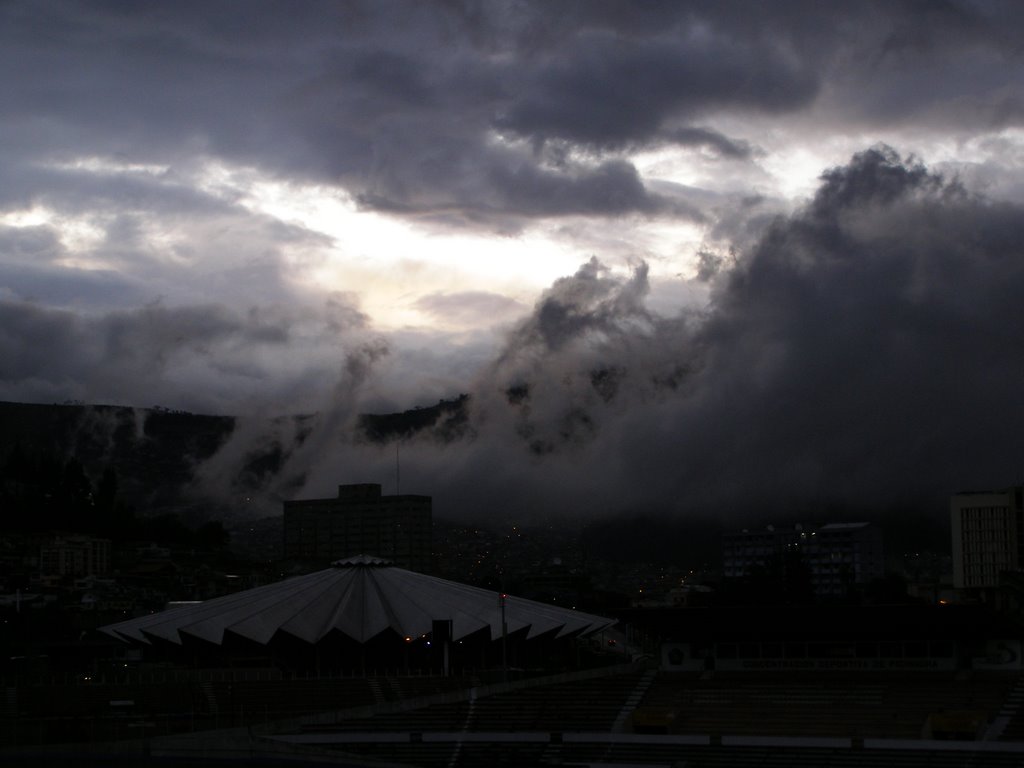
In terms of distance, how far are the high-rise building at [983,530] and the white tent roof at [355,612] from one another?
112m

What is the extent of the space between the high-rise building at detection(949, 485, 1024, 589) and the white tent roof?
11213cm

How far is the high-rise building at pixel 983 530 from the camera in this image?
192 meters

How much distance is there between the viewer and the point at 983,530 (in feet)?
637

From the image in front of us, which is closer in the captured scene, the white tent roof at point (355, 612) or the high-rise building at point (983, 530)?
the white tent roof at point (355, 612)

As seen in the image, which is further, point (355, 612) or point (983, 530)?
point (983, 530)

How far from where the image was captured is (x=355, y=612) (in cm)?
8975

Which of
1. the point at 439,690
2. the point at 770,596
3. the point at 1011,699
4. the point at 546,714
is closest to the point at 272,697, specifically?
the point at 439,690

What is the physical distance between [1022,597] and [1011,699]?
29.2 meters

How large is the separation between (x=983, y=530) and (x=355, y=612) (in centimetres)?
12738

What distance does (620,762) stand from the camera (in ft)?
178

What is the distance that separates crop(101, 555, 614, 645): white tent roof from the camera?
8719cm

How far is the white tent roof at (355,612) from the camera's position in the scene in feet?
286

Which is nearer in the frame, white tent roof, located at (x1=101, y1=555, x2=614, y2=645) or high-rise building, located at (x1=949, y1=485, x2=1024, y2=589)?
white tent roof, located at (x1=101, y1=555, x2=614, y2=645)

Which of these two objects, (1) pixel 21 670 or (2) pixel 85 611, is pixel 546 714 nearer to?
(1) pixel 21 670
